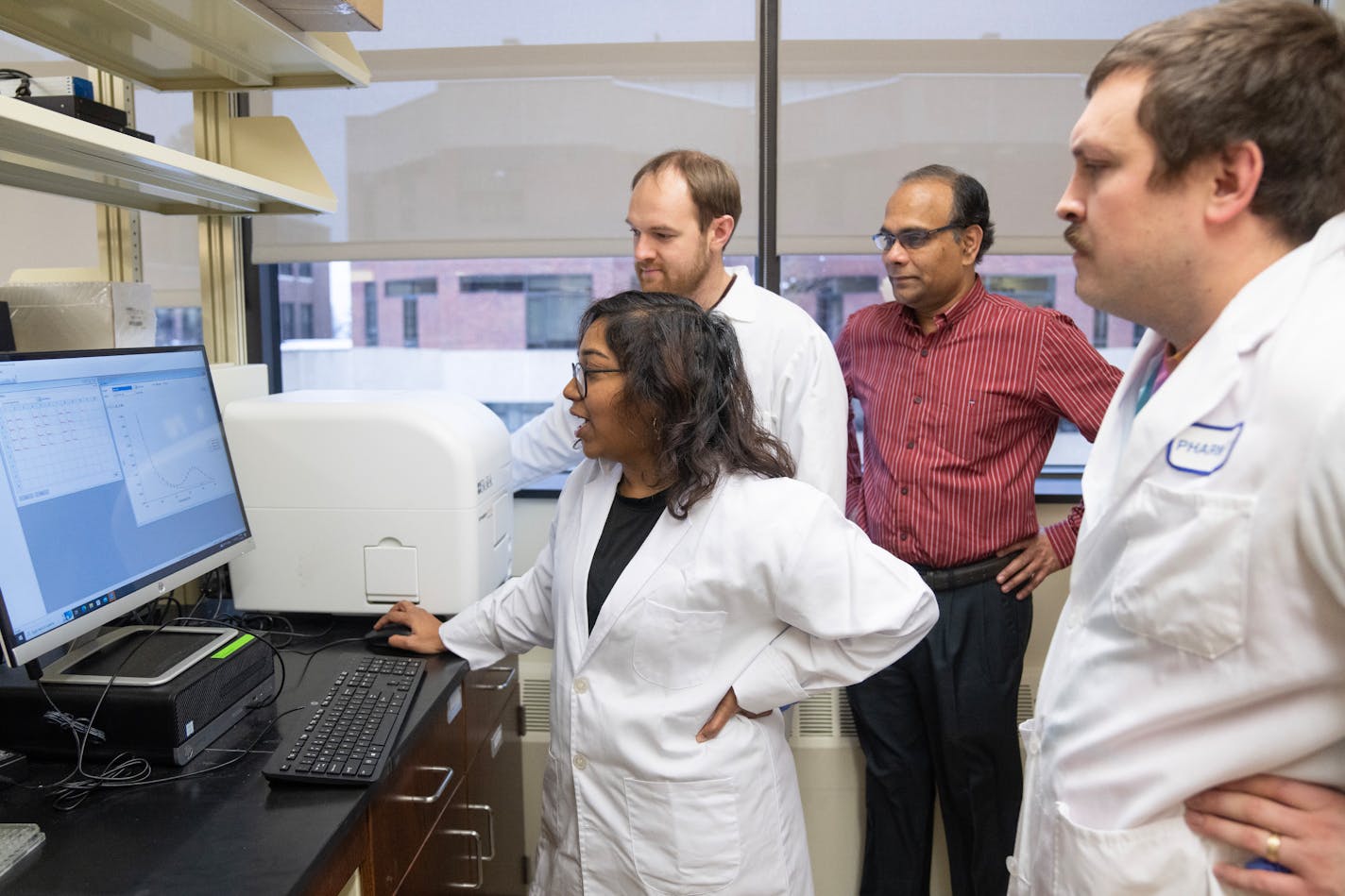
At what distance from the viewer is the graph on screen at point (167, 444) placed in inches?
53.9

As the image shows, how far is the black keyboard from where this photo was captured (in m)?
1.17

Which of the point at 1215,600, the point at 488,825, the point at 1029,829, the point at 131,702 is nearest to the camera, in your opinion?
the point at 1215,600

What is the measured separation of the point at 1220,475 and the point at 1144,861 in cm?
37

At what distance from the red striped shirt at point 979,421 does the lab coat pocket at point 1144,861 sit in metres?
1.14

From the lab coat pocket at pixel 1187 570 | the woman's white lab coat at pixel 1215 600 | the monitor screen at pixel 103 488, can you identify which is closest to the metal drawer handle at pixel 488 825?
the monitor screen at pixel 103 488

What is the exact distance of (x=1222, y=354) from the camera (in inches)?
33.7

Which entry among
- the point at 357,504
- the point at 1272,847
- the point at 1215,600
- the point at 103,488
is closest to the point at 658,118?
the point at 357,504

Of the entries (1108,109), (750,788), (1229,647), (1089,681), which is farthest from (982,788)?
(1108,109)

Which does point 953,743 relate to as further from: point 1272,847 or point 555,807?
point 1272,847

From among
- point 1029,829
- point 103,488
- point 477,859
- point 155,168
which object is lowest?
point 477,859

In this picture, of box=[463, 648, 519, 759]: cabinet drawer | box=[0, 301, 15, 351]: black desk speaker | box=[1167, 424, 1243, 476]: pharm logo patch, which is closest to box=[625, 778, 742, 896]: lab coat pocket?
box=[463, 648, 519, 759]: cabinet drawer

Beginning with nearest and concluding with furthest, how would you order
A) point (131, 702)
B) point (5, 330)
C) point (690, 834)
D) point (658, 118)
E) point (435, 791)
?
point (131, 702), point (690, 834), point (435, 791), point (5, 330), point (658, 118)

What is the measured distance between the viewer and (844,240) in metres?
2.56

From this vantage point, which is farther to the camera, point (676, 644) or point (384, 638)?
point (384, 638)
